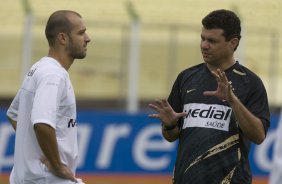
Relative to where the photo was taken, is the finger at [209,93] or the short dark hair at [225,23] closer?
the finger at [209,93]

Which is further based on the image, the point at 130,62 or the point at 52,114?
the point at 130,62

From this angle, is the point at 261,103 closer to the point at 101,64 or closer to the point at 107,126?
the point at 107,126

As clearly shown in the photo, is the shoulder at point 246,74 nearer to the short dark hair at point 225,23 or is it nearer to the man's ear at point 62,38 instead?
the short dark hair at point 225,23

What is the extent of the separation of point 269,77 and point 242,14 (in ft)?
5.34

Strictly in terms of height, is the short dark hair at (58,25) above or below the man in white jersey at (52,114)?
above

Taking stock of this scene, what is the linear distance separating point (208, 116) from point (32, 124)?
1.07 m

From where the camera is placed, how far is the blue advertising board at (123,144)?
40.2ft

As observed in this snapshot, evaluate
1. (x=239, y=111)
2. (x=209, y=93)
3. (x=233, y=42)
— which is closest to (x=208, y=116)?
(x=209, y=93)

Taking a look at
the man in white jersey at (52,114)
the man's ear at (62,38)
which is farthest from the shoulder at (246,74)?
Result: the man's ear at (62,38)

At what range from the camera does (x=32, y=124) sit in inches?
193

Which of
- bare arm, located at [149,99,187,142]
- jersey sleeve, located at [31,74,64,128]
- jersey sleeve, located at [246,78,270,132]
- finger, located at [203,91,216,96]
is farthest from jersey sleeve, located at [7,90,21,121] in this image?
jersey sleeve, located at [246,78,270,132]

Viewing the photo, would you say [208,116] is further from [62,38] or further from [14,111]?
[14,111]

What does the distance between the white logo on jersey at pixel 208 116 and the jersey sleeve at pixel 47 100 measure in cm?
85

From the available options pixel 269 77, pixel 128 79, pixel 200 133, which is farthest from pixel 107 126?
pixel 200 133
